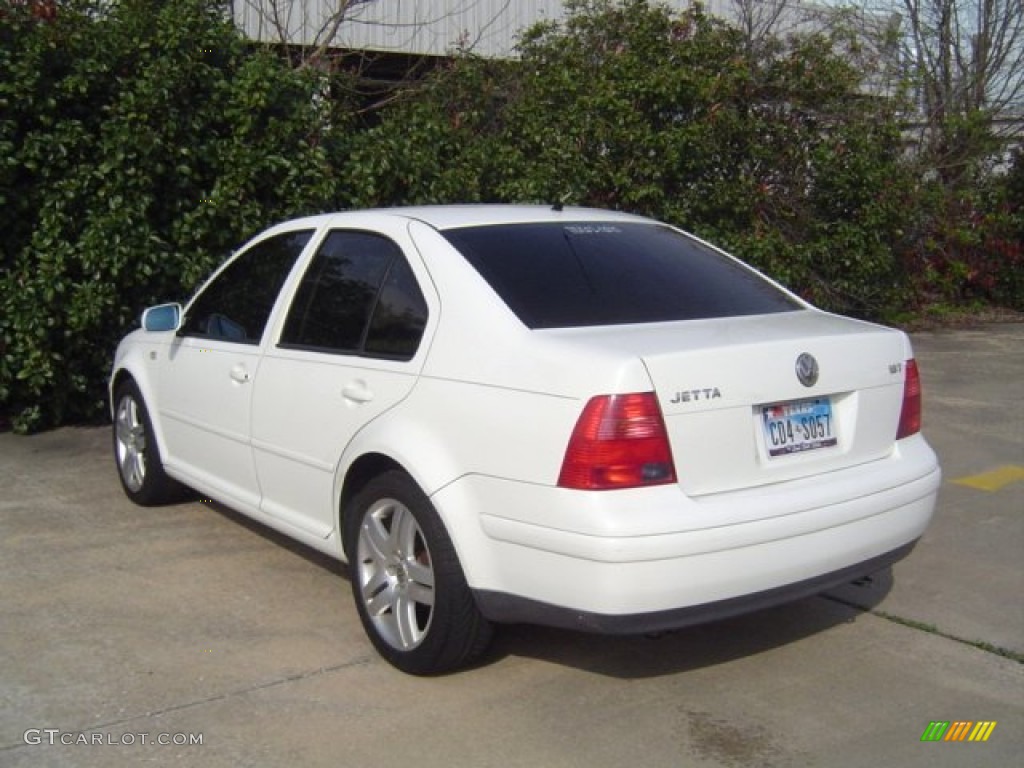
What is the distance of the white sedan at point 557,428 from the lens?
3.63 metres

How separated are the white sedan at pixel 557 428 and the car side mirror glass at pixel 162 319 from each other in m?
0.78

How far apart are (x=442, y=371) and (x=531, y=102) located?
256 inches

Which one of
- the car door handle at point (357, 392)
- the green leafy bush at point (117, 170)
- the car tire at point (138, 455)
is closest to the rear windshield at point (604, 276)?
the car door handle at point (357, 392)

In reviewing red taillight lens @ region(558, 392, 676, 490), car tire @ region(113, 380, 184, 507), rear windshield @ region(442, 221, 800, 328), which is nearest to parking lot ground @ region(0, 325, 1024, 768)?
car tire @ region(113, 380, 184, 507)

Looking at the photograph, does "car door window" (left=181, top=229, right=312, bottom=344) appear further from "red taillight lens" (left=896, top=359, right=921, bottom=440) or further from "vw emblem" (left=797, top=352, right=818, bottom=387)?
"red taillight lens" (left=896, top=359, right=921, bottom=440)

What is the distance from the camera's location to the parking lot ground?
12.3 ft

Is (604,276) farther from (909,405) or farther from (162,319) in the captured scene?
(162,319)

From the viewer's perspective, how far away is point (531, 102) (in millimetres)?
10109

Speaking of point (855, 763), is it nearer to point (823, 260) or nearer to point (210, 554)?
point (210, 554)

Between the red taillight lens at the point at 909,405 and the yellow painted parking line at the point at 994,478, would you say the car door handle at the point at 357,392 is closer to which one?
the red taillight lens at the point at 909,405

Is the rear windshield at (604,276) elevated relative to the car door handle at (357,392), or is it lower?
elevated

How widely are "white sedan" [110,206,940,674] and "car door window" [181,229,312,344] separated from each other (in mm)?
50

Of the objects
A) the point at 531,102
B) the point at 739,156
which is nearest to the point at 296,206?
the point at 531,102

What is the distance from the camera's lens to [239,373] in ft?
17.2
